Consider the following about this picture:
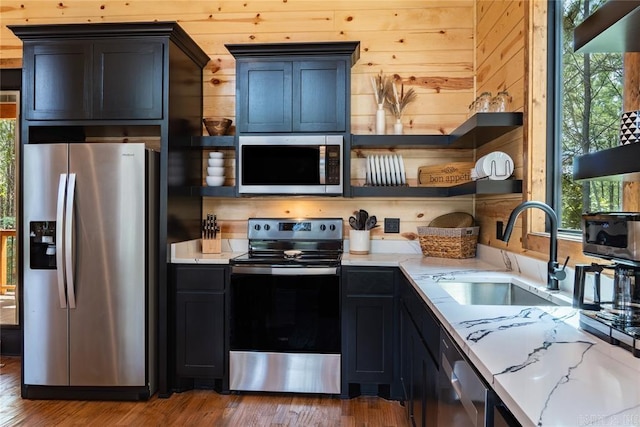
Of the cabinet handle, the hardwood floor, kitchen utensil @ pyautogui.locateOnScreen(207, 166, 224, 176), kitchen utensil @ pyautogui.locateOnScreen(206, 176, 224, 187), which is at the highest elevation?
kitchen utensil @ pyautogui.locateOnScreen(207, 166, 224, 176)

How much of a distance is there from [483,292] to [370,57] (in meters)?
1.94

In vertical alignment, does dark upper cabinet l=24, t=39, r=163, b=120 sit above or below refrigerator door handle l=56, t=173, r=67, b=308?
above

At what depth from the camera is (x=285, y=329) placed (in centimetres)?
271

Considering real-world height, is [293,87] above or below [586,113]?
above

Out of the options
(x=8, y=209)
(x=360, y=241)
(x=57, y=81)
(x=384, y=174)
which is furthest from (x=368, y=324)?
(x=8, y=209)

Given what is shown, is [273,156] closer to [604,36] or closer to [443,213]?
[443,213]

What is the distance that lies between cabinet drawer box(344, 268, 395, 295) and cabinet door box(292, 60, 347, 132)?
0.94 m

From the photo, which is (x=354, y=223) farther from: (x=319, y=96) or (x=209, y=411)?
(x=209, y=411)

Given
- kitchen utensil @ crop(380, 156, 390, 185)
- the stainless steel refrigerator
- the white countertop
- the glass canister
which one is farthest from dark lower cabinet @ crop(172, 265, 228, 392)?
the glass canister

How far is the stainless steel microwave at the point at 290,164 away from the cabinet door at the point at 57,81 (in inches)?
40.2

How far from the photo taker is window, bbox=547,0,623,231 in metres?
1.71

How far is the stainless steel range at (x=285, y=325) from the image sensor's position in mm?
2688

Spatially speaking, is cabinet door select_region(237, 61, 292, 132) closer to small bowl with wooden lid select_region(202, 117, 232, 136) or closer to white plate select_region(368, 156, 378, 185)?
small bowl with wooden lid select_region(202, 117, 232, 136)

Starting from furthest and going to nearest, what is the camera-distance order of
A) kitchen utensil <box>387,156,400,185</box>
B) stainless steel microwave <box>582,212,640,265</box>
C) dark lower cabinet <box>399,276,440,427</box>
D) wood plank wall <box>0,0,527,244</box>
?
wood plank wall <box>0,0,527,244</box> → kitchen utensil <box>387,156,400,185</box> → dark lower cabinet <box>399,276,440,427</box> → stainless steel microwave <box>582,212,640,265</box>
